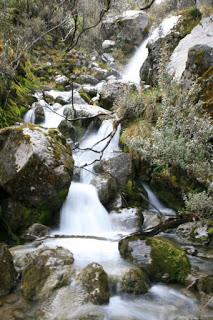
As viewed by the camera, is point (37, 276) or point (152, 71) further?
point (152, 71)

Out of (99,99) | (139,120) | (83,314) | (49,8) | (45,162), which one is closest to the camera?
(83,314)

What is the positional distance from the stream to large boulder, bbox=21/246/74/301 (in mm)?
260

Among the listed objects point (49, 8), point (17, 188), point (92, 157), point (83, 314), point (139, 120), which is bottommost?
point (83, 314)

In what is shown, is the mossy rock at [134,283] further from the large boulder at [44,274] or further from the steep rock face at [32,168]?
the steep rock face at [32,168]

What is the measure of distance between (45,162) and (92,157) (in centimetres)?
299

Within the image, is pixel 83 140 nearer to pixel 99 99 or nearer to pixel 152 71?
pixel 99 99

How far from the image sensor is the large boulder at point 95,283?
572cm

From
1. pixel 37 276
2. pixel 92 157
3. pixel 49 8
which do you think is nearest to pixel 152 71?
pixel 92 157

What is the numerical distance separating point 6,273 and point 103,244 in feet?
7.08

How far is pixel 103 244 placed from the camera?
7699mm

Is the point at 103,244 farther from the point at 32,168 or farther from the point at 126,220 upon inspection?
the point at 32,168

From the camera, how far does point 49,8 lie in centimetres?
1869

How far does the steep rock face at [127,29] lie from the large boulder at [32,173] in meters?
14.1

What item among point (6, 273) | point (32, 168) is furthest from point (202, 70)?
point (6, 273)
